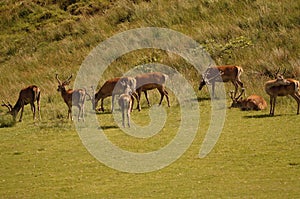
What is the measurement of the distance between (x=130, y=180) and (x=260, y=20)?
18.6 meters

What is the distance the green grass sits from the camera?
12.5 meters

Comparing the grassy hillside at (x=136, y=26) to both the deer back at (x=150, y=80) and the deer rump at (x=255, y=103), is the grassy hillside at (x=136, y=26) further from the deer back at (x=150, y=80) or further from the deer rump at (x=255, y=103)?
the deer back at (x=150, y=80)

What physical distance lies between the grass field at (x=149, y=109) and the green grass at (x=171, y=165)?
2 cm

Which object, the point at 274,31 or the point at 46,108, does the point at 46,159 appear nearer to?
the point at 46,108

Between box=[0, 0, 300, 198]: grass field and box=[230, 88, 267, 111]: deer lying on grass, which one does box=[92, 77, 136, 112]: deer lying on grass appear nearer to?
box=[0, 0, 300, 198]: grass field

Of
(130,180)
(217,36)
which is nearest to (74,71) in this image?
(217,36)

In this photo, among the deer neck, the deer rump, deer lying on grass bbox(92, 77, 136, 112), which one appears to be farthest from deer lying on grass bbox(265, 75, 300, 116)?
the deer neck

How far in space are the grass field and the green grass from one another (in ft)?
0.07

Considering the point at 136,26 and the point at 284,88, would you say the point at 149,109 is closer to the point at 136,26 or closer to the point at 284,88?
the point at 284,88

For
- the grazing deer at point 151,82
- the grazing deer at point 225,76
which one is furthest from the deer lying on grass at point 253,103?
the grazing deer at point 151,82

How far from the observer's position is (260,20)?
101 ft

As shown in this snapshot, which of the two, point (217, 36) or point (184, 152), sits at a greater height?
point (217, 36)

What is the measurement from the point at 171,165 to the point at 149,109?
7.98 m

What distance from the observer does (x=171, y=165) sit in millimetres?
14469
